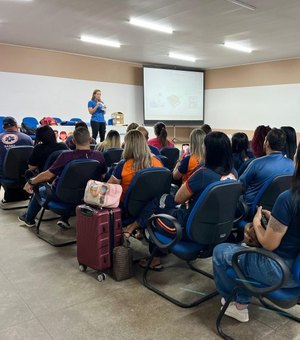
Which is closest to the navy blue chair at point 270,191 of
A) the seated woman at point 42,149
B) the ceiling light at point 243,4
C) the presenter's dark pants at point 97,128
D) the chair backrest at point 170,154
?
the chair backrest at point 170,154

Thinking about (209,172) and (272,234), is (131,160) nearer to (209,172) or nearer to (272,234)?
(209,172)

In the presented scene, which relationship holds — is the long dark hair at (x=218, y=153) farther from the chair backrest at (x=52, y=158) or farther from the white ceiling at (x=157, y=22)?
the white ceiling at (x=157, y=22)

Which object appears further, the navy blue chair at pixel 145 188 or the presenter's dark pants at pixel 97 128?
the presenter's dark pants at pixel 97 128

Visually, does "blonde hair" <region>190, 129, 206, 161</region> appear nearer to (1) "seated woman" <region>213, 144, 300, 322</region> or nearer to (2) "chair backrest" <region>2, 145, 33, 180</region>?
(1) "seated woman" <region>213, 144, 300, 322</region>

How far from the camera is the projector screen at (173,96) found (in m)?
11.5

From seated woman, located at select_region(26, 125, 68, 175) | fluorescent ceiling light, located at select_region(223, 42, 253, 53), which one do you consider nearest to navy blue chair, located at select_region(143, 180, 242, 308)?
seated woman, located at select_region(26, 125, 68, 175)

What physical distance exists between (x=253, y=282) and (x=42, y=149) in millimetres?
2717

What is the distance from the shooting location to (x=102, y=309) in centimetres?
216

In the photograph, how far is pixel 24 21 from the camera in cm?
647

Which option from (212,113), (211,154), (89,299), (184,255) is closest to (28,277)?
(89,299)

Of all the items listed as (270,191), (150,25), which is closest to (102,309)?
(270,191)

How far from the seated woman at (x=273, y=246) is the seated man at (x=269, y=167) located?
779 mm

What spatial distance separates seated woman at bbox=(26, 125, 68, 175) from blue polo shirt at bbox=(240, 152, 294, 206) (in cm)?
212

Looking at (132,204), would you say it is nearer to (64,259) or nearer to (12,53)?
(64,259)
